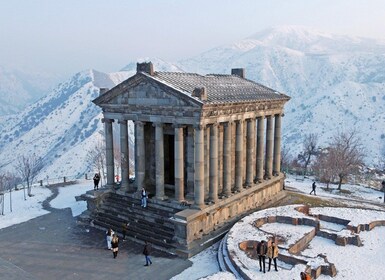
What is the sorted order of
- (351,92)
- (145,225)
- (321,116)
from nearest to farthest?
(145,225), (321,116), (351,92)

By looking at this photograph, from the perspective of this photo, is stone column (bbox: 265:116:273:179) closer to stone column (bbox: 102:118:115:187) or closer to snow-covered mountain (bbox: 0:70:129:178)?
stone column (bbox: 102:118:115:187)

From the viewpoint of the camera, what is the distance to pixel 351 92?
17562 cm

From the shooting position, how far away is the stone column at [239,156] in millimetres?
30156

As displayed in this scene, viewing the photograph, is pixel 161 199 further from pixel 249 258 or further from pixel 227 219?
pixel 249 258

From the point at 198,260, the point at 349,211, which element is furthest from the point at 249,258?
the point at 349,211

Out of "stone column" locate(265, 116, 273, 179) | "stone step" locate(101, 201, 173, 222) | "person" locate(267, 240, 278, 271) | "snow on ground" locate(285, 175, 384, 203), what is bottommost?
"snow on ground" locate(285, 175, 384, 203)

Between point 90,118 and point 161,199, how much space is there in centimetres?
15585

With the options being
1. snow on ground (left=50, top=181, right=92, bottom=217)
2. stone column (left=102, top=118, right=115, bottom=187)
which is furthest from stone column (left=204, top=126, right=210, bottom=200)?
snow on ground (left=50, top=181, right=92, bottom=217)

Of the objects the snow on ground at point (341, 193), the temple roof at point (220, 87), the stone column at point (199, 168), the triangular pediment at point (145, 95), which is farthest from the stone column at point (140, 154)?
the snow on ground at point (341, 193)

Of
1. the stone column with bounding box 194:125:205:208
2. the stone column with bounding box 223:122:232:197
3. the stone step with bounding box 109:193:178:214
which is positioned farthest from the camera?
the stone column with bounding box 223:122:232:197

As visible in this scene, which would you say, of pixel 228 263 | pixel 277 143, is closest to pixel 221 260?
pixel 228 263

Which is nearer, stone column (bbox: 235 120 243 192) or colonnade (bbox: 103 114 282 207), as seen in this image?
colonnade (bbox: 103 114 282 207)

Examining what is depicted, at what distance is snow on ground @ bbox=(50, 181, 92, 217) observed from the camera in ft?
114

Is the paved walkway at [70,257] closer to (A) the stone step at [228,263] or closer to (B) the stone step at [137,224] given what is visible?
(B) the stone step at [137,224]
